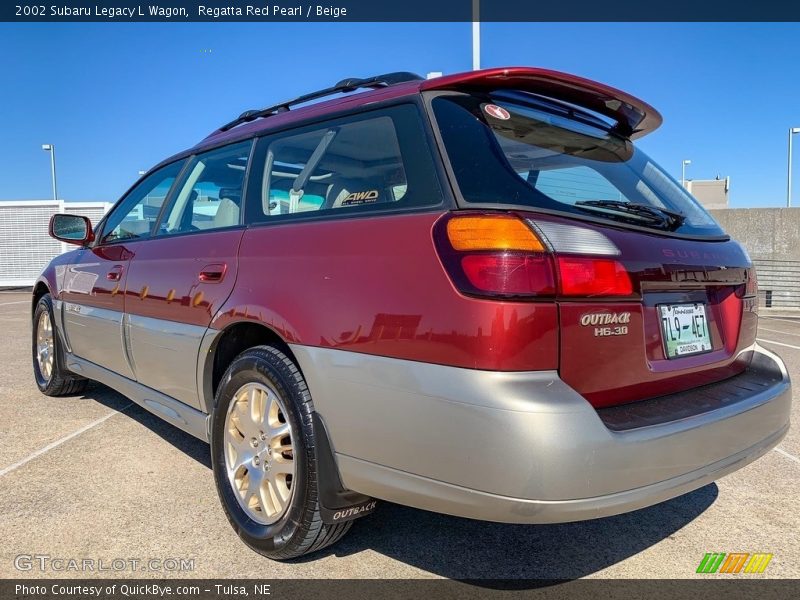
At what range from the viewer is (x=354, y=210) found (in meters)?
2.20

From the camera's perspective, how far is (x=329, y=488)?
2123 mm

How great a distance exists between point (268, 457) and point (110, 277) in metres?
1.99

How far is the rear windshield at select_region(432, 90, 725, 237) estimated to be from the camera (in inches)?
75.6

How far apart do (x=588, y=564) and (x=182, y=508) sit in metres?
1.81

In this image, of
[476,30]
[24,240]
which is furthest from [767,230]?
[24,240]

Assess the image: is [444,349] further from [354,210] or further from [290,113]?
[290,113]

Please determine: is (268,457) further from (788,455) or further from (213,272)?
(788,455)

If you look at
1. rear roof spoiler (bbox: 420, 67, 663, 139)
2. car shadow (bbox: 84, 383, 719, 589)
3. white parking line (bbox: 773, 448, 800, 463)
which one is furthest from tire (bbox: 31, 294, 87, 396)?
white parking line (bbox: 773, 448, 800, 463)

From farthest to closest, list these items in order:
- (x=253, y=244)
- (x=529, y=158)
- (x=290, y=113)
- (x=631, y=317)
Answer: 1. (x=290, y=113)
2. (x=253, y=244)
3. (x=529, y=158)
4. (x=631, y=317)

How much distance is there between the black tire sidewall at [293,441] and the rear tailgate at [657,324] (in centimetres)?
96

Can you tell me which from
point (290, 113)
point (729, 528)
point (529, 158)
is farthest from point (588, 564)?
point (290, 113)

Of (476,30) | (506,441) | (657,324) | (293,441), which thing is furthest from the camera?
(476,30)

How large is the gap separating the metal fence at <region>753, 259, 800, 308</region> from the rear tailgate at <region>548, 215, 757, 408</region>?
15.5m

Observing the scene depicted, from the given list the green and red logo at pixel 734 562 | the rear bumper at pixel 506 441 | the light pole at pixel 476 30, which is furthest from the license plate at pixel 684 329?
the light pole at pixel 476 30
